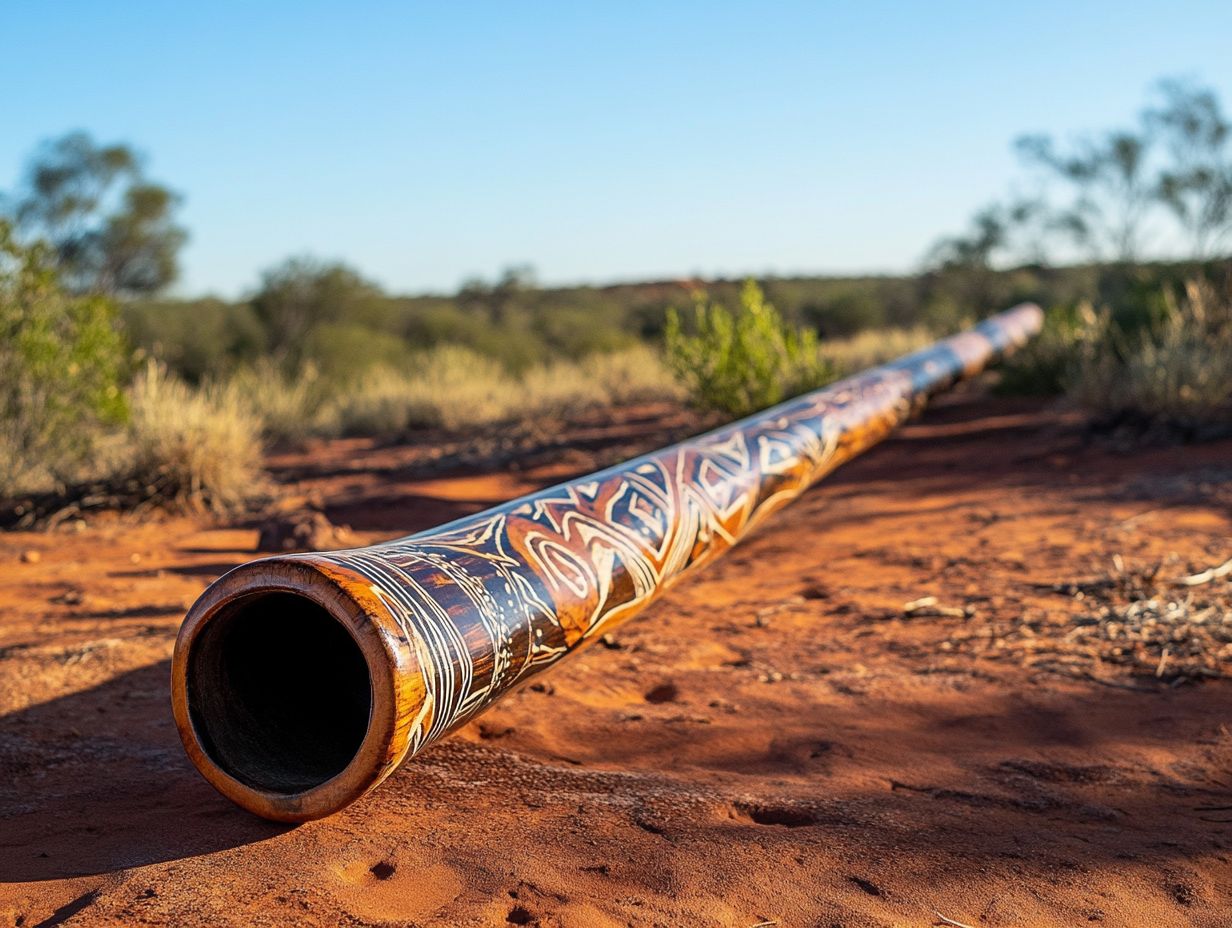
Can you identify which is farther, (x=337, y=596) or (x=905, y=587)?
(x=905, y=587)

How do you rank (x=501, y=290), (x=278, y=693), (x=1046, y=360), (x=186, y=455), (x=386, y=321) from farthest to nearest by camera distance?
(x=501, y=290) < (x=386, y=321) < (x=1046, y=360) < (x=186, y=455) < (x=278, y=693)

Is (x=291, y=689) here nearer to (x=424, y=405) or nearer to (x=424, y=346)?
(x=424, y=405)

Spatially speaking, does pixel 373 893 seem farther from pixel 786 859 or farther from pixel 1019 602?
pixel 1019 602

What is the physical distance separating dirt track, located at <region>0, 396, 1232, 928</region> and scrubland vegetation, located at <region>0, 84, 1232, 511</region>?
9.02ft

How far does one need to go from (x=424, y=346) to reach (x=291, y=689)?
21432 mm

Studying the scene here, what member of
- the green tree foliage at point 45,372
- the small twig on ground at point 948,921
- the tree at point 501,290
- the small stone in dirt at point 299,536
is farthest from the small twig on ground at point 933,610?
the tree at point 501,290

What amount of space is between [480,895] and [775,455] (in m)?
2.85

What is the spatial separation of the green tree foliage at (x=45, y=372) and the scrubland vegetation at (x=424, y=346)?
1cm

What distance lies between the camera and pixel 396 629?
2049mm

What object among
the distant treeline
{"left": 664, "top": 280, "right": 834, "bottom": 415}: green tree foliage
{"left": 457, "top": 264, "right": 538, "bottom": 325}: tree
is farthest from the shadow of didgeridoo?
{"left": 457, "top": 264, "right": 538, "bottom": 325}: tree

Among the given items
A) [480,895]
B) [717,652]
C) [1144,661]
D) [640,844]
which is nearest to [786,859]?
[640,844]

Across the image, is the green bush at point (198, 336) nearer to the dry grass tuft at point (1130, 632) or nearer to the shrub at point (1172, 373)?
the shrub at point (1172, 373)

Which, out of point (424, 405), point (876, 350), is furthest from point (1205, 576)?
point (876, 350)

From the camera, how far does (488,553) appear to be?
99.8 inches
